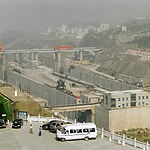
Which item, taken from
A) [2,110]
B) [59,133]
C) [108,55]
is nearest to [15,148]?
[59,133]

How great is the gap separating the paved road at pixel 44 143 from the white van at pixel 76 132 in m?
0.09

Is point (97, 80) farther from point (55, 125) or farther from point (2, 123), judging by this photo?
point (55, 125)

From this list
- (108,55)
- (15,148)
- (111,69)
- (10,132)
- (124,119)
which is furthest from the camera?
(108,55)

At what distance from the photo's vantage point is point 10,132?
319 inches

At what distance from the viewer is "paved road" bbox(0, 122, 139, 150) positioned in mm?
6709

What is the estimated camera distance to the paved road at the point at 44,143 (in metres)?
6.71

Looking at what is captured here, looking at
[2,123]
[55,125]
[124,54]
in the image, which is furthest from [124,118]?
[124,54]

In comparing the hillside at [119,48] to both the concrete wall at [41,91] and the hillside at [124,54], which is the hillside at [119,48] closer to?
the hillside at [124,54]

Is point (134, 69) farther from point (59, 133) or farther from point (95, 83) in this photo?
point (59, 133)

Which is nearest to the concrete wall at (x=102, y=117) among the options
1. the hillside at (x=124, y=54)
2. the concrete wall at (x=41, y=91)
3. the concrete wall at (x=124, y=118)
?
the concrete wall at (x=124, y=118)

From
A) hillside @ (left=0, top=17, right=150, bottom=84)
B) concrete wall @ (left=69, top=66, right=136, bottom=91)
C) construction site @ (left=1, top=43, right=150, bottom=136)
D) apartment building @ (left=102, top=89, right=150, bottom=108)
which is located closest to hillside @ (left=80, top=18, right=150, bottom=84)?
hillside @ (left=0, top=17, right=150, bottom=84)

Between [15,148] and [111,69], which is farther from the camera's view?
[111,69]

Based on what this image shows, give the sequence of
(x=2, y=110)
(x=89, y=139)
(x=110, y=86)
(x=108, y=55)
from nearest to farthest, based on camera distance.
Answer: (x=89, y=139)
(x=2, y=110)
(x=110, y=86)
(x=108, y=55)

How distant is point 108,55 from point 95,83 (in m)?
22.3
